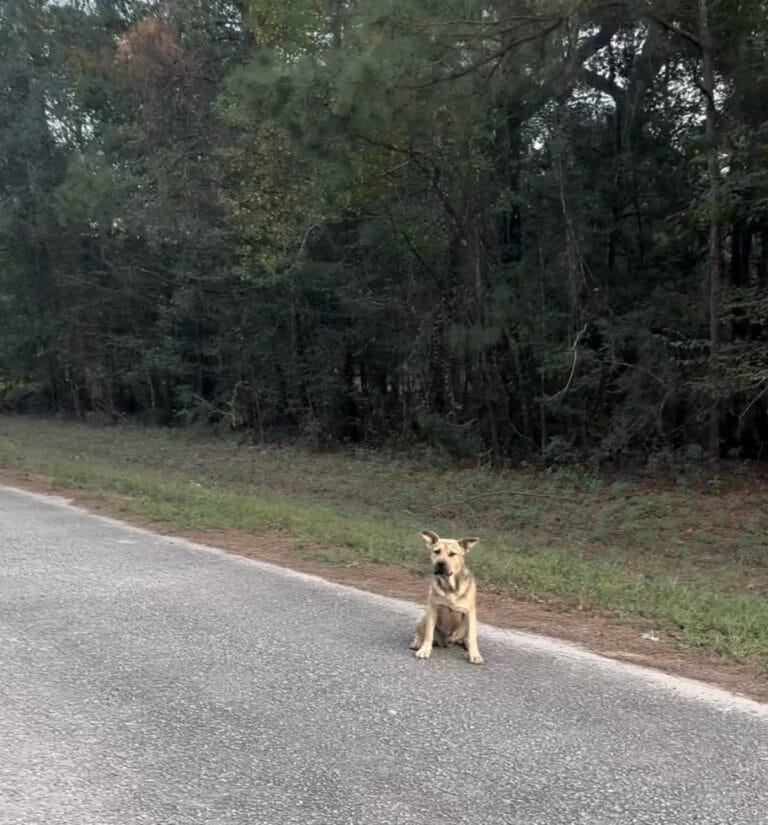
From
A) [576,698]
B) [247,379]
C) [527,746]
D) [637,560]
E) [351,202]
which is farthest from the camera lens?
[247,379]

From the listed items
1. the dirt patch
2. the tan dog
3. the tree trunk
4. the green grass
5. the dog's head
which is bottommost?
the green grass

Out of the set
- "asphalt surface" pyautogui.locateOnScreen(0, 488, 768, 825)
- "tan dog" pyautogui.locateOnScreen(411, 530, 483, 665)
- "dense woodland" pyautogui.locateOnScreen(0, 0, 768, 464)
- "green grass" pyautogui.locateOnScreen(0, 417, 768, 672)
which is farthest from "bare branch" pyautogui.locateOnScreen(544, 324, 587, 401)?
"tan dog" pyautogui.locateOnScreen(411, 530, 483, 665)

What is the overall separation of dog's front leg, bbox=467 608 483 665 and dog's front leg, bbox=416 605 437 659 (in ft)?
0.71

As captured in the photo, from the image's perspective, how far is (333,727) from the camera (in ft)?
15.0

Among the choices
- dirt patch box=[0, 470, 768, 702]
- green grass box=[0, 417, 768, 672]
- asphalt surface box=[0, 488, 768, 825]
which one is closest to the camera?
asphalt surface box=[0, 488, 768, 825]

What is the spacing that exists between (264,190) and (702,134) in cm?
865

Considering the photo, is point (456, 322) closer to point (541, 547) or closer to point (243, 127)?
point (243, 127)

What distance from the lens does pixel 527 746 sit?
4359 millimetres

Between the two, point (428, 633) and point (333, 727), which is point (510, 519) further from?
point (333, 727)

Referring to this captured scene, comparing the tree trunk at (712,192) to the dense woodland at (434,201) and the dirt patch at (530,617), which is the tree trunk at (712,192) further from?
the dirt patch at (530,617)

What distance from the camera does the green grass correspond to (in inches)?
295

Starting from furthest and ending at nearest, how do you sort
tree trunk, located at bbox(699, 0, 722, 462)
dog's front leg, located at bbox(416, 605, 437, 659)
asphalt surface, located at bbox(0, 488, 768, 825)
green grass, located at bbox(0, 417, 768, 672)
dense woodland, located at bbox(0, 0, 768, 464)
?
tree trunk, located at bbox(699, 0, 722, 462)
dense woodland, located at bbox(0, 0, 768, 464)
green grass, located at bbox(0, 417, 768, 672)
dog's front leg, located at bbox(416, 605, 437, 659)
asphalt surface, located at bbox(0, 488, 768, 825)

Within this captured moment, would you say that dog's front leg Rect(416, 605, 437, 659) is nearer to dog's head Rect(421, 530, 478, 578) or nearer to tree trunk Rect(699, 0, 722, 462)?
dog's head Rect(421, 530, 478, 578)

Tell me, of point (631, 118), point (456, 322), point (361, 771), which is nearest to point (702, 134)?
point (631, 118)
